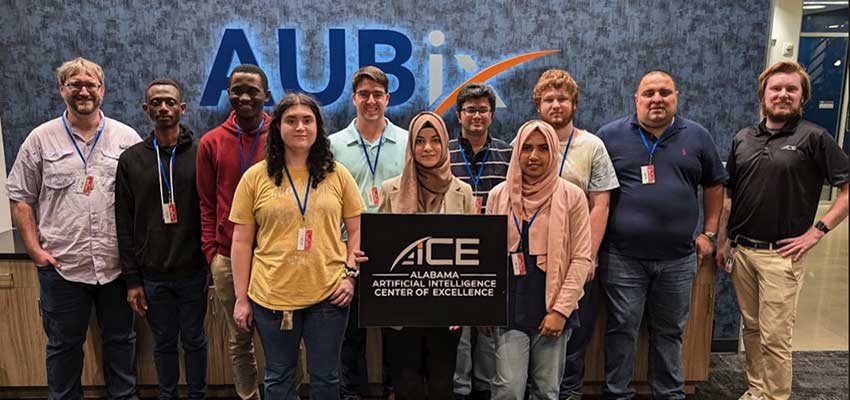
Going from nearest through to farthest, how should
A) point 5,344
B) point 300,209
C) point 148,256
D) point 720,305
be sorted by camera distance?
point 300,209 → point 148,256 → point 5,344 → point 720,305

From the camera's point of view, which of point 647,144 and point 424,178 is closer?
point 424,178

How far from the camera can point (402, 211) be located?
2.22 m

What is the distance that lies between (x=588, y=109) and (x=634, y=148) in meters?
0.82

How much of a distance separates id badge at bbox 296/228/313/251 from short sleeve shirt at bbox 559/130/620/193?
1183mm

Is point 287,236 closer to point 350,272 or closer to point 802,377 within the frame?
point 350,272

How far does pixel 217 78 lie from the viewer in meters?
3.36

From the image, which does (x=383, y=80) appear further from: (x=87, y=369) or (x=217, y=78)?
(x=87, y=369)

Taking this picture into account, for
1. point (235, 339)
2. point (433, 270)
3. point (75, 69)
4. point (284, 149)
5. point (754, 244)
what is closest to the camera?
point (433, 270)

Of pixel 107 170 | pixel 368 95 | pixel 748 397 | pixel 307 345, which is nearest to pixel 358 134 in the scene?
pixel 368 95

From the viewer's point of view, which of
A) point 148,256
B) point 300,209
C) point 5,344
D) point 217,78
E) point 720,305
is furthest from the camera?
point 720,305

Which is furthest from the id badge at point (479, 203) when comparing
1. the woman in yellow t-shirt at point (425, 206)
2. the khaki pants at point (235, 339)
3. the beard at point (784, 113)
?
the beard at point (784, 113)

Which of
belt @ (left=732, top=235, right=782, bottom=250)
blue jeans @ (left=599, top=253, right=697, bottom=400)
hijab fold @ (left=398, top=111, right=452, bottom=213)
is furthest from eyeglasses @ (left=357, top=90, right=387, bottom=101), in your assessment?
belt @ (left=732, top=235, right=782, bottom=250)

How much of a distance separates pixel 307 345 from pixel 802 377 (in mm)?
2865

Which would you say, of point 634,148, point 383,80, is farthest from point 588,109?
point 383,80
